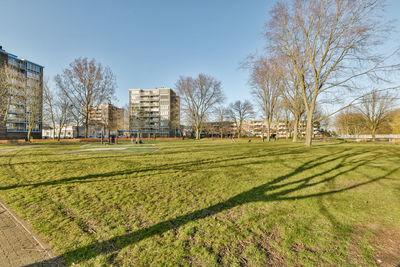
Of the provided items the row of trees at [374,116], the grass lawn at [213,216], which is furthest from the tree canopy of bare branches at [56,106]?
the row of trees at [374,116]

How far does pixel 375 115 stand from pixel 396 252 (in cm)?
5723

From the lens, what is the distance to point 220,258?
2.54 meters

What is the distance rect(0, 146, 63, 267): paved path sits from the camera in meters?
2.50

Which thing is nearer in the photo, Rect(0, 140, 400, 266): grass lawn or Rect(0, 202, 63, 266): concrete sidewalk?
Rect(0, 202, 63, 266): concrete sidewalk

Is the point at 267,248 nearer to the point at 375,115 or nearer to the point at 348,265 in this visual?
the point at 348,265

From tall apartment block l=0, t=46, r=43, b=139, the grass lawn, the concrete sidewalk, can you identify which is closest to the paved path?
the concrete sidewalk

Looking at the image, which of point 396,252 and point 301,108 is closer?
point 396,252

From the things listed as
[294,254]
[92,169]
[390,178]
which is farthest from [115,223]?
[390,178]

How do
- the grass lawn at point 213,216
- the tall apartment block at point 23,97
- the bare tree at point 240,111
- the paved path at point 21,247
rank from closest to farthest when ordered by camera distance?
the paved path at point 21,247 → the grass lawn at point 213,216 → the tall apartment block at point 23,97 → the bare tree at point 240,111

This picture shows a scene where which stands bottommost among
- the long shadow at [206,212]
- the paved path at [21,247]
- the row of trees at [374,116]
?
the paved path at [21,247]

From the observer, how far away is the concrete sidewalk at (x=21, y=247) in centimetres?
250

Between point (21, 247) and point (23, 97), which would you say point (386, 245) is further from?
Result: point (23, 97)

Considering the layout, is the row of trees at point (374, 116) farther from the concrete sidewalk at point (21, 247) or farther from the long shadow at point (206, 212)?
the concrete sidewalk at point (21, 247)

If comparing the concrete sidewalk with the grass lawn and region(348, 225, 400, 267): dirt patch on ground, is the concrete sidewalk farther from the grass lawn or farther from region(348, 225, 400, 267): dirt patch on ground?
region(348, 225, 400, 267): dirt patch on ground
